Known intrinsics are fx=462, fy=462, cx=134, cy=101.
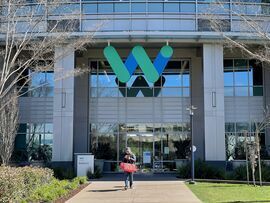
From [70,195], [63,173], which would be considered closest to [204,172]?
[63,173]

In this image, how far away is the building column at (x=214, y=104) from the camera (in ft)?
94.4

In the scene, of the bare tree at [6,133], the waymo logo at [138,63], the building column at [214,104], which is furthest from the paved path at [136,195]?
the waymo logo at [138,63]

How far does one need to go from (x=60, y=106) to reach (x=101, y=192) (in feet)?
39.8

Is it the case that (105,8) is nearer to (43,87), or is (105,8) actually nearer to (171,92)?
(43,87)

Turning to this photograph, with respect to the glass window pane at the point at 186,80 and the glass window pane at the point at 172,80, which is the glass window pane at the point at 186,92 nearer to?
the glass window pane at the point at 186,80

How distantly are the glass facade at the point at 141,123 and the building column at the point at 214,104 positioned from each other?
4301mm

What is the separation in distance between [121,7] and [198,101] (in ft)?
28.8

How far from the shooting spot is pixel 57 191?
15.7m

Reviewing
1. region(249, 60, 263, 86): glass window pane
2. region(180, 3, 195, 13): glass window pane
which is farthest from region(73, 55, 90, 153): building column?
region(249, 60, 263, 86): glass window pane

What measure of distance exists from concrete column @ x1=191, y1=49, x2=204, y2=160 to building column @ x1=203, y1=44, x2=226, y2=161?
288 centimetres

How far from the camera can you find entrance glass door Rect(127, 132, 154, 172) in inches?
1313

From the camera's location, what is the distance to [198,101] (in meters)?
33.3

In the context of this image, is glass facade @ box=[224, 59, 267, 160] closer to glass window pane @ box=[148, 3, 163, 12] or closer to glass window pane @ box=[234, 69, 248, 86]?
glass window pane @ box=[234, 69, 248, 86]

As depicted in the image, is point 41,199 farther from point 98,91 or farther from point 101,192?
point 98,91
